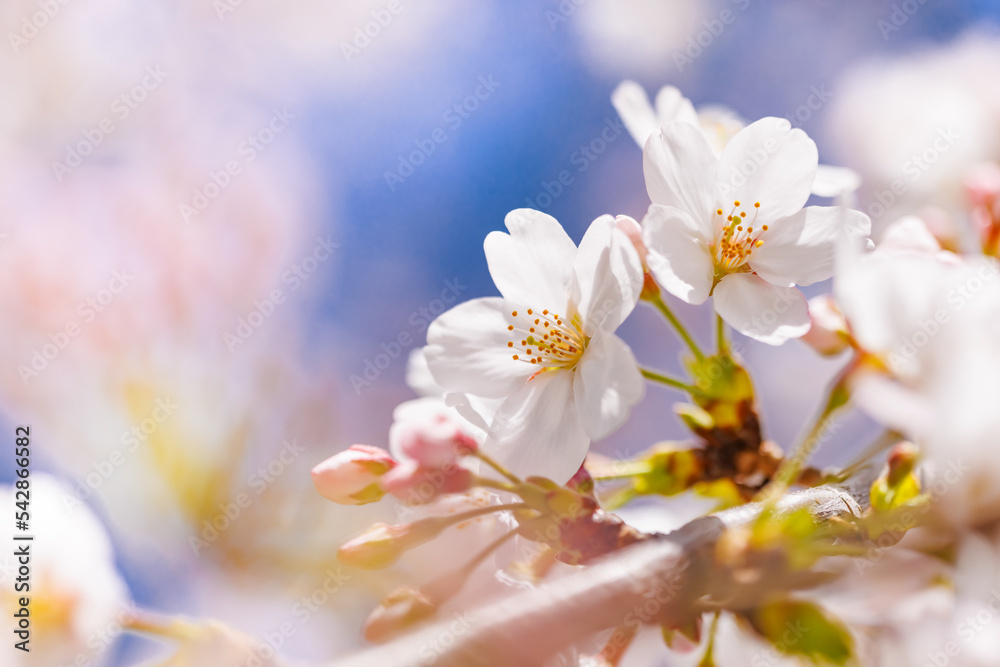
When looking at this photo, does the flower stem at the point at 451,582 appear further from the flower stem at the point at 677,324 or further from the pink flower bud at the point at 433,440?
the flower stem at the point at 677,324

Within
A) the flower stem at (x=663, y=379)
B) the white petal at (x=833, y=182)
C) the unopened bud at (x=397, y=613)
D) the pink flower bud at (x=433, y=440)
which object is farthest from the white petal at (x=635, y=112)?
the unopened bud at (x=397, y=613)

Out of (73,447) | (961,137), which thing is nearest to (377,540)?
(73,447)

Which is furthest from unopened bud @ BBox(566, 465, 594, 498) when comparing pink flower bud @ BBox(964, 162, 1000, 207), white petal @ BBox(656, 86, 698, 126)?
pink flower bud @ BBox(964, 162, 1000, 207)

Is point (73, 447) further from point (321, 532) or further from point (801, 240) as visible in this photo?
point (801, 240)

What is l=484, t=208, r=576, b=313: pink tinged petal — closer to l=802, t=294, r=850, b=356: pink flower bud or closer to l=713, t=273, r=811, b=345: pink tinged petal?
l=713, t=273, r=811, b=345: pink tinged petal

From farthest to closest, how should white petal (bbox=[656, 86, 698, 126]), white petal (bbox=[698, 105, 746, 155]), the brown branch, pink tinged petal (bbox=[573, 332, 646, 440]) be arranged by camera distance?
white petal (bbox=[698, 105, 746, 155]) < white petal (bbox=[656, 86, 698, 126]) < pink tinged petal (bbox=[573, 332, 646, 440]) < the brown branch
